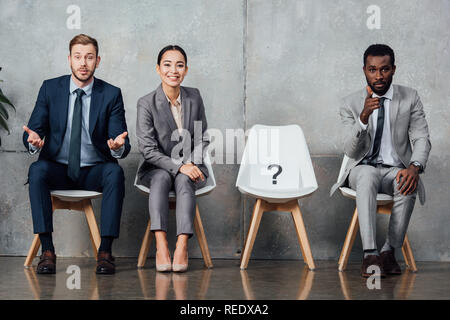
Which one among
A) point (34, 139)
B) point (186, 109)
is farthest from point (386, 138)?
point (34, 139)

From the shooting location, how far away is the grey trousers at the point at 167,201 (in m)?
3.86

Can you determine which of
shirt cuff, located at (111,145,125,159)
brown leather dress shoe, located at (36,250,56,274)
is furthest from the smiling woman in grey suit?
brown leather dress shoe, located at (36,250,56,274)

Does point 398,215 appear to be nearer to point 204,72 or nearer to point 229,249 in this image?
point 229,249

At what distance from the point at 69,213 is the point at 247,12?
84.5 inches

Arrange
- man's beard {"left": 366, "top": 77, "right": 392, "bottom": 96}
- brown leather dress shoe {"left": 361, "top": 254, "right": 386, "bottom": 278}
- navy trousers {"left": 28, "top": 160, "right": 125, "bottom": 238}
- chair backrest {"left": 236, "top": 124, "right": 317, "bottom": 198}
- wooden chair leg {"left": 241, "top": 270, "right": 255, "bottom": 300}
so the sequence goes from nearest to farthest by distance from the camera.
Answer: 1. wooden chair leg {"left": 241, "top": 270, "right": 255, "bottom": 300}
2. brown leather dress shoe {"left": 361, "top": 254, "right": 386, "bottom": 278}
3. navy trousers {"left": 28, "top": 160, "right": 125, "bottom": 238}
4. man's beard {"left": 366, "top": 77, "right": 392, "bottom": 96}
5. chair backrest {"left": 236, "top": 124, "right": 317, "bottom": 198}

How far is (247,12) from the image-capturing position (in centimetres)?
488

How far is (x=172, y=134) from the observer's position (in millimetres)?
4195

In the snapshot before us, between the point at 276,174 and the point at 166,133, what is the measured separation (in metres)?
0.85

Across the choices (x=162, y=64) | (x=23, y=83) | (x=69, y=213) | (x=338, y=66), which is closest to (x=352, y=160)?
(x=338, y=66)

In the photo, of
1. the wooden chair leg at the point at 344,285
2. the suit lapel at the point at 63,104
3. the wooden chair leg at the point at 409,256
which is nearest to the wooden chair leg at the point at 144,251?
the suit lapel at the point at 63,104

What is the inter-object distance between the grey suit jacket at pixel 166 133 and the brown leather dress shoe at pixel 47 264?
797 mm

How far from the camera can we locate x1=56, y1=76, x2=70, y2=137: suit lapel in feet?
13.5

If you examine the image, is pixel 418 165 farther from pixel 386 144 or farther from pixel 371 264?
pixel 371 264

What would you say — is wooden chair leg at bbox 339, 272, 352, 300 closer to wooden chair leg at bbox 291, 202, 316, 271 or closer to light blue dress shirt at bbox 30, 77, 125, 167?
wooden chair leg at bbox 291, 202, 316, 271
